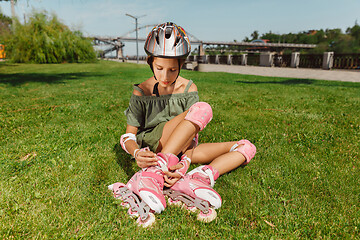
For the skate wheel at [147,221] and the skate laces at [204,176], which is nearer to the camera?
the skate wheel at [147,221]

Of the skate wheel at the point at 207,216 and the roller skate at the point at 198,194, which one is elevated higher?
the roller skate at the point at 198,194

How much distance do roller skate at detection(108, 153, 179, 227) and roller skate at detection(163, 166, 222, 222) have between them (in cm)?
21

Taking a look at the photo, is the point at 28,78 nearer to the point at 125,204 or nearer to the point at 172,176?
the point at 125,204

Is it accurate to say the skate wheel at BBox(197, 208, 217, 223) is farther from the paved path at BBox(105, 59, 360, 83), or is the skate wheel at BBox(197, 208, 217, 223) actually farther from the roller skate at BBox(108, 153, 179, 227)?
the paved path at BBox(105, 59, 360, 83)

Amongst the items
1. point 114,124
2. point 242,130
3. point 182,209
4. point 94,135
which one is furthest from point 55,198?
point 242,130

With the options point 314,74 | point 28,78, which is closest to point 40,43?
point 28,78

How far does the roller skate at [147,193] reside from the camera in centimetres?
216

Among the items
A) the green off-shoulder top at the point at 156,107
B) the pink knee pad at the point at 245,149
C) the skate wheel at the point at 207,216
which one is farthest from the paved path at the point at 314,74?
the skate wheel at the point at 207,216

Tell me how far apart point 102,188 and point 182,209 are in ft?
3.29

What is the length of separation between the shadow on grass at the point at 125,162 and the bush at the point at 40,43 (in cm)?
3401

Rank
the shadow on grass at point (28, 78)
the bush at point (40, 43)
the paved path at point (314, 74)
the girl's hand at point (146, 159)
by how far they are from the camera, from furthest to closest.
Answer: the bush at point (40, 43)
the paved path at point (314, 74)
the shadow on grass at point (28, 78)
the girl's hand at point (146, 159)

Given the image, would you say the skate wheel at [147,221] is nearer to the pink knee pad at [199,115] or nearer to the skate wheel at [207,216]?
the skate wheel at [207,216]

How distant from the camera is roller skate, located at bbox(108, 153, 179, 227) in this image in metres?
2.16

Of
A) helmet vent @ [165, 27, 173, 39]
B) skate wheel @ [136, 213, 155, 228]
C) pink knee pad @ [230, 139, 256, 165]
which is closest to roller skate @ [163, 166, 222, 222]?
skate wheel @ [136, 213, 155, 228]
